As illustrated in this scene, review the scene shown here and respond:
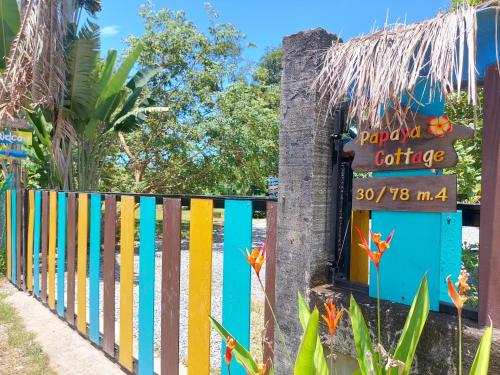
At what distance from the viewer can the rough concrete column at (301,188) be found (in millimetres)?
2092

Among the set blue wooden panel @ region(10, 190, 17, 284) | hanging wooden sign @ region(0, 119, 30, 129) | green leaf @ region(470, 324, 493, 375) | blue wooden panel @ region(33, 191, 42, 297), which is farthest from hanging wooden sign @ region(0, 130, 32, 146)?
green leaf @ region(470, 324, 493, 375)

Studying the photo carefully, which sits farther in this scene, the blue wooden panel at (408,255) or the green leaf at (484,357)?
the blue wooden panel at (408,255)

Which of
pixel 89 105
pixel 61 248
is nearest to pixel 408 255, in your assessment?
pixel 61 248

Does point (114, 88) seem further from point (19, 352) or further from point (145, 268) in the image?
point (145, 268)

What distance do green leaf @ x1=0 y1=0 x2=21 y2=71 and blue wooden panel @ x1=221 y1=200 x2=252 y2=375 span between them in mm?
7198

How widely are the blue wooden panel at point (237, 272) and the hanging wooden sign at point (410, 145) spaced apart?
0.68 m

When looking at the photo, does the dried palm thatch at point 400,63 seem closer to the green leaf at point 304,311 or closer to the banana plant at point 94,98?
the green leaf at point 304,311

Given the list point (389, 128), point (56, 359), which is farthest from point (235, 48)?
point (389, 128)

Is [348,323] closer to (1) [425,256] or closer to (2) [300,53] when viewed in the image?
(1) [425,256]

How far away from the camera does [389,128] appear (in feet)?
5.89

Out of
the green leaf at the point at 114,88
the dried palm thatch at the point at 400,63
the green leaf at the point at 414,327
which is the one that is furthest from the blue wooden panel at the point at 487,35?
the green leaf at the point at 114,88

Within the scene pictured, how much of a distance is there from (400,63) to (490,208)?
668mm

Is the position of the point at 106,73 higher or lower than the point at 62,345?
higher

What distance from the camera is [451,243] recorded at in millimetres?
1757
